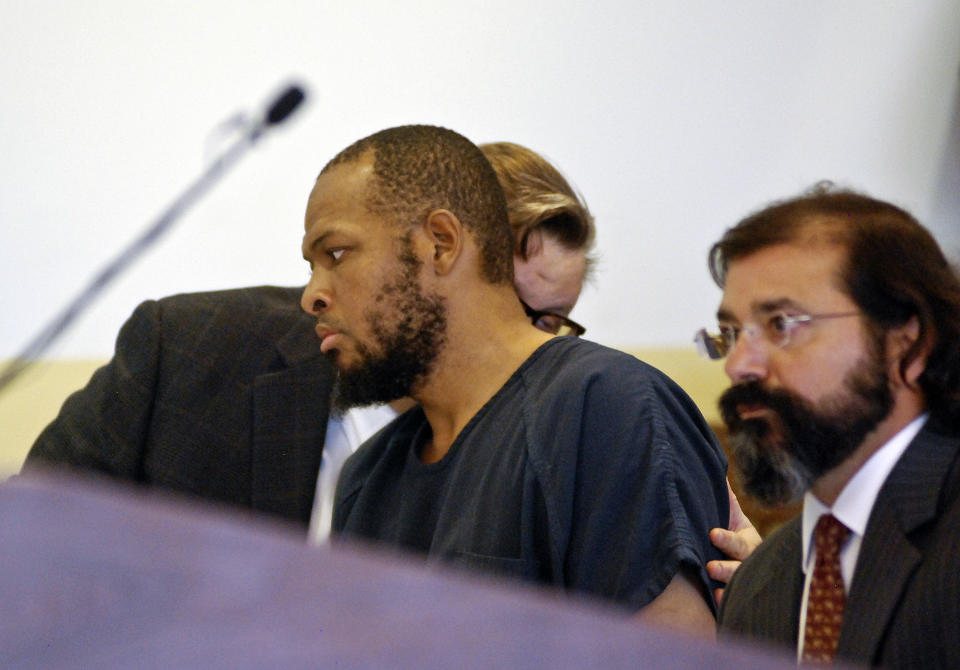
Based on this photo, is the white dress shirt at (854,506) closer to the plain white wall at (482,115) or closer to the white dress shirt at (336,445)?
the white dress shirt at (336,445)

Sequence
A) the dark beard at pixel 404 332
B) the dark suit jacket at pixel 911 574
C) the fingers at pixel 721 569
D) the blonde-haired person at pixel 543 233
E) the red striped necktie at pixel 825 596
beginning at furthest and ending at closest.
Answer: the blonde-haired person at pixel 543 233, the dark beard at pixel 404 332, the fingers at pixel 721 569, the red striped necktie at pixel 825 596, the dark suit jacket at pixel 911 574

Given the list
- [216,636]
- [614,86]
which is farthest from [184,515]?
[614,86]

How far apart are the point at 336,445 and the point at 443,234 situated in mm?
464

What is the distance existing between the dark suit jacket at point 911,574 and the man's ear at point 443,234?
575 millimetres

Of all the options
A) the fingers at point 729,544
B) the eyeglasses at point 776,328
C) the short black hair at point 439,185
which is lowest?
the fingers at point 729,544

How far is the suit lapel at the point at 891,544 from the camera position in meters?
0.92

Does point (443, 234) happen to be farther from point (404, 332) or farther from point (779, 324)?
point (779, 324)

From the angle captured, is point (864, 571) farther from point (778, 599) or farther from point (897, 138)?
point (897, 138)

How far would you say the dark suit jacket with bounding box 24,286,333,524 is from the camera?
162 centimetres

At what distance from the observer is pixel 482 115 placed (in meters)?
2.49

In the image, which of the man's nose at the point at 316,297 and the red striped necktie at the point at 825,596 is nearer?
the red striped necktie at the point at 825,596

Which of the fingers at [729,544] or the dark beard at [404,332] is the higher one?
the dark beard at [404,332]

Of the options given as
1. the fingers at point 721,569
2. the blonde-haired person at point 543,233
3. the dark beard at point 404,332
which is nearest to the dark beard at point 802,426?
the fingers at point 721,569

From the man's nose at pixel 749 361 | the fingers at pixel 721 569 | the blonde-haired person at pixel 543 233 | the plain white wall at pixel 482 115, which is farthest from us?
the plain white wall at pixel 482 115
